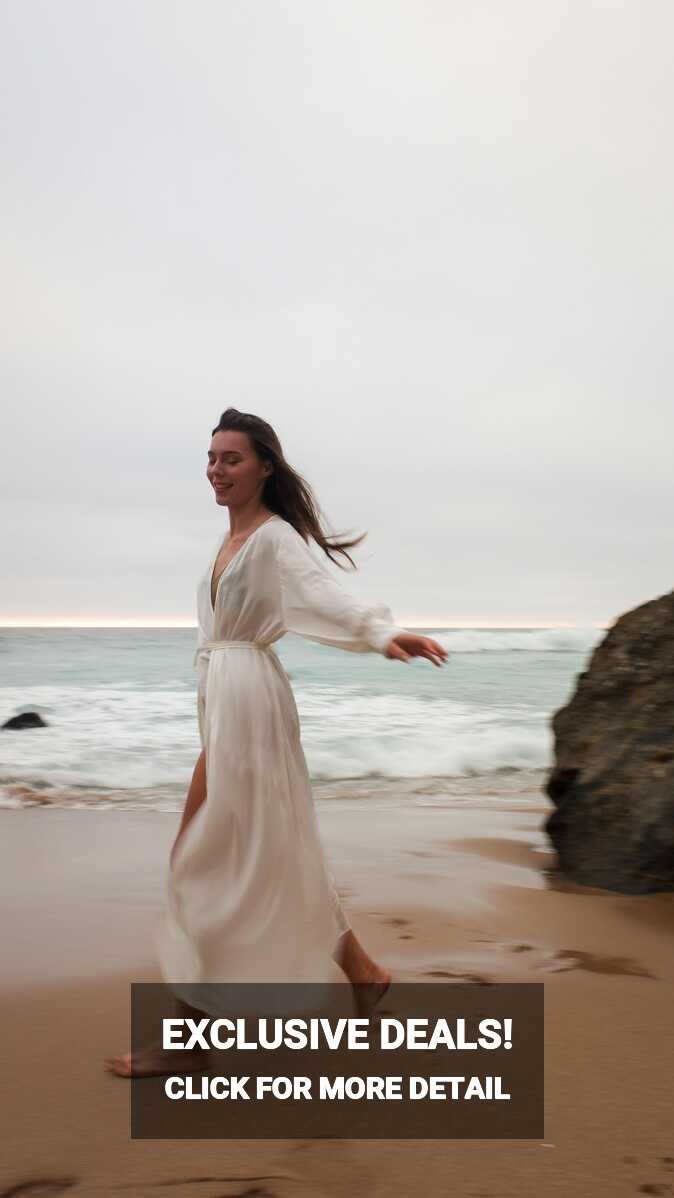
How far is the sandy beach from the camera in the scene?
2.51 m

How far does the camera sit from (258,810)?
300cm

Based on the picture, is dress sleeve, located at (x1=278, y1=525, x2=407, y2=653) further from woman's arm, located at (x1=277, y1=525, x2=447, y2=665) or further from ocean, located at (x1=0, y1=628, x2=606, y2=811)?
ocean, located at (x1=0, y1=628, x2=606, y2=811)

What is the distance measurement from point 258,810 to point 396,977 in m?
1.33

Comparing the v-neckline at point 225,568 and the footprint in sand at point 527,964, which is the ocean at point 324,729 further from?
the v-neckline at point 225,568

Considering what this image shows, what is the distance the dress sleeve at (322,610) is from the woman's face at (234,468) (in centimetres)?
23

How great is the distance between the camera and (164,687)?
898 inches

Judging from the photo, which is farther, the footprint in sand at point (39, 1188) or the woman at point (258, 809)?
the woman at point (258, 809)

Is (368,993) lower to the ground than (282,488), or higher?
lower

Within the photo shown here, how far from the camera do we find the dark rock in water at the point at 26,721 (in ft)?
48.6

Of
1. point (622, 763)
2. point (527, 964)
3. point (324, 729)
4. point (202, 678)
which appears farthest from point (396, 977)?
point (324, 729)

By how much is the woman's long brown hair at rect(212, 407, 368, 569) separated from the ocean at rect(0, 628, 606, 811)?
9.93ft

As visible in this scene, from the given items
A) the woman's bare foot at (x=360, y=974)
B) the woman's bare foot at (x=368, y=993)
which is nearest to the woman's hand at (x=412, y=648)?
the woman's bare foot at (x=360, y=974)

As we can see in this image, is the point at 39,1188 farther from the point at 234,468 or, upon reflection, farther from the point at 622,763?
the point at 622,763
